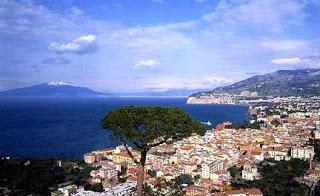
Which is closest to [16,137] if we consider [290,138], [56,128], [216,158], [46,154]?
[56,128]

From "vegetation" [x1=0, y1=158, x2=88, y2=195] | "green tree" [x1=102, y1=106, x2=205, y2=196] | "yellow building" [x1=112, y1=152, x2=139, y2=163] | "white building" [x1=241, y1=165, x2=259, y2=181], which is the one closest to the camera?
"green tree" [x1=102, y1=106, x2=205, y2=196]

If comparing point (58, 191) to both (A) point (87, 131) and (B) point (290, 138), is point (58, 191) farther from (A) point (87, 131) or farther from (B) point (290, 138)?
(A) point (87, 131)

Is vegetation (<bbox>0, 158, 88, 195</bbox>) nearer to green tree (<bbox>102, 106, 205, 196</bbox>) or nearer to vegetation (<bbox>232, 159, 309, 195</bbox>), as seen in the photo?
vegetation (<bbox>232, 159, 309, 195</bbox>)

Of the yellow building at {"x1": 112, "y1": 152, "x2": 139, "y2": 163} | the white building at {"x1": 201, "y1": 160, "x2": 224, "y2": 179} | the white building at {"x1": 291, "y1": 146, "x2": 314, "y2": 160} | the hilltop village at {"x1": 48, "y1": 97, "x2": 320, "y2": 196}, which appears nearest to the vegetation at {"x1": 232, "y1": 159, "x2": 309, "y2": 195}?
the hilltop village at {"x1": 48, "y1": 97, "x2": 320, "y2": 196}

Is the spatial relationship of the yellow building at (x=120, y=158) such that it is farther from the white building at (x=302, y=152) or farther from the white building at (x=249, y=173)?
the white building at (x=302, y=152)

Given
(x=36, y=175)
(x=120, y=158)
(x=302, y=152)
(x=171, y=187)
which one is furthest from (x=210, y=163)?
(x=36, y=175)

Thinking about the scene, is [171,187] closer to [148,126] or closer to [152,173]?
[152,173]
